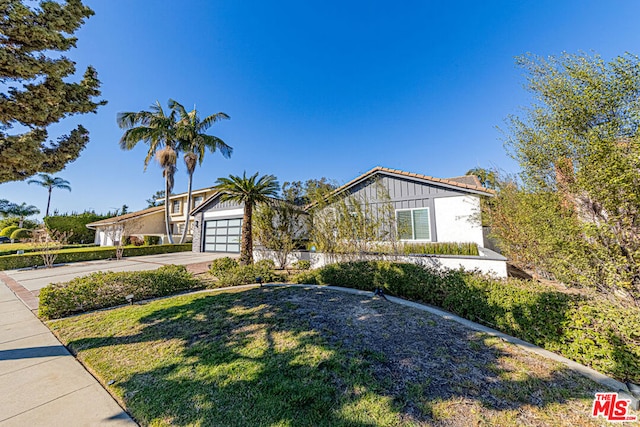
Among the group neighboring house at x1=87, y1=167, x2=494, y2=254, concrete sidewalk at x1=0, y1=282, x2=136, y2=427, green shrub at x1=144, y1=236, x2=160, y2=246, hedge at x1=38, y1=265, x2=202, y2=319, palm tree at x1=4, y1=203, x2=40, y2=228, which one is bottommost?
concrete sidewalk at x1=0, y1=282, x2=136, y2=427

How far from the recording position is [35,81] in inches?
163

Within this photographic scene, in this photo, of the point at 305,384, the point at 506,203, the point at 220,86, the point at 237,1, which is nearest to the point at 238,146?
the point at 220,86

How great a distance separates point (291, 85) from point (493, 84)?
919 centimetres

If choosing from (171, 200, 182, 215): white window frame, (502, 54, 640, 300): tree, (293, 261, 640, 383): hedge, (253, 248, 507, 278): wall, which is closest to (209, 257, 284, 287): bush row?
(253, 248, 507, 278): wall

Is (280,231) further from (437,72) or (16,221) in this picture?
(16,221)

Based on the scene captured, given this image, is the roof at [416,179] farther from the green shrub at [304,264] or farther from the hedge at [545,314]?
the hedge at [545,314]

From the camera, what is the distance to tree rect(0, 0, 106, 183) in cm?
374

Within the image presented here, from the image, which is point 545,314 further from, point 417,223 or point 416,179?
point 416,179

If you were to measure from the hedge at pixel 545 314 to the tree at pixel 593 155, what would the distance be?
2.17 feet

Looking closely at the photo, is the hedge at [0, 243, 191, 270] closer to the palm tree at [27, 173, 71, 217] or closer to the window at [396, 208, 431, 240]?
the window at [396, 208, 431, 240]

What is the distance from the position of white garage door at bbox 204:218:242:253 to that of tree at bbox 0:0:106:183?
12987 mm

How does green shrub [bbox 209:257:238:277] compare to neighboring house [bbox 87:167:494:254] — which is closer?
neighboring house [bbox 87:167:494:254]

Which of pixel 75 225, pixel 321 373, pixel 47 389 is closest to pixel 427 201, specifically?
pixel 321 373

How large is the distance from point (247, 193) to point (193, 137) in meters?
14.9
